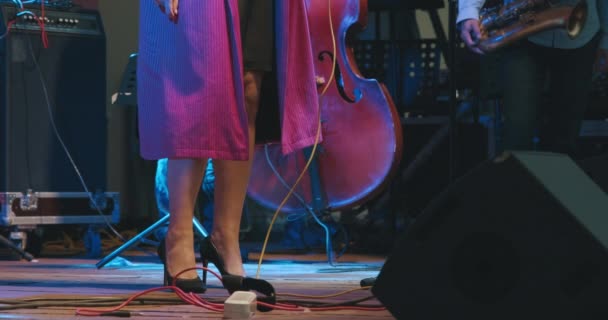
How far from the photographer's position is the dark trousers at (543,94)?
2250mm

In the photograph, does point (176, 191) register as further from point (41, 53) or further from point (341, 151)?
point (41, 53)

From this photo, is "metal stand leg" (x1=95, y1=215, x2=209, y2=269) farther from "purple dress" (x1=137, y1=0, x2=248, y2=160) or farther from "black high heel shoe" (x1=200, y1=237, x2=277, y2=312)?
"purple dress" (x1=137, y1=0, x2=248, y2=160)

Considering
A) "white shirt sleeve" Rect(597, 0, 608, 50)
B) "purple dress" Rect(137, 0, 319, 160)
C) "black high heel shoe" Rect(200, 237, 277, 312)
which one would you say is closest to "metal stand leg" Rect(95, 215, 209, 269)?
"black high heel shoe" Rect(200, 237, 277, 312)

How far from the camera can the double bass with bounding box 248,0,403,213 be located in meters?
2.52

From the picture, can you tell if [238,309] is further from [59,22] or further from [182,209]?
[59,22]

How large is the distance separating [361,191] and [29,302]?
1.25 meters

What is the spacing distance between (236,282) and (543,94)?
1.03 meters

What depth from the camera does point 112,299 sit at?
1.59 metres

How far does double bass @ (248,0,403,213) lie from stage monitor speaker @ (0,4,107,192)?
0.97 metres

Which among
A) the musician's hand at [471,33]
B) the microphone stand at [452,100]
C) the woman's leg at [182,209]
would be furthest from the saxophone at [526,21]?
the woman's leg at [182,209]

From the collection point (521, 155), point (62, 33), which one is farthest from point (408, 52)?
point (521, 155)

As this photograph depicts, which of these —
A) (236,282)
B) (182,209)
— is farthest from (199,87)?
(236,282)

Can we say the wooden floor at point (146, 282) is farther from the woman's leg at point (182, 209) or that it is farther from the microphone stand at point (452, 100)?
the microphone stand at point (452, 100)

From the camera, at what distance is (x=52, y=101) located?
3.32 m
